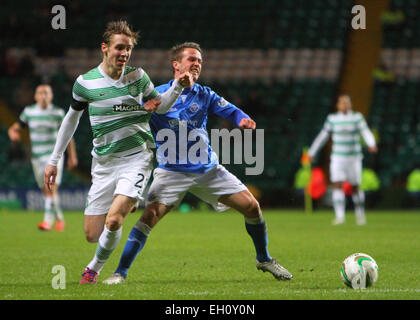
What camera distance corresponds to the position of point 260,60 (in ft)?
65.1

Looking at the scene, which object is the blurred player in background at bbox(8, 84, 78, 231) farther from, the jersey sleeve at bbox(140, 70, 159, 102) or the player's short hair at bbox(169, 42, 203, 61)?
the jersey sleeve at bbox(140, 70, 159, 102)

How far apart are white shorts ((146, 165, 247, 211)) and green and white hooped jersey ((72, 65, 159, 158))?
0.32m

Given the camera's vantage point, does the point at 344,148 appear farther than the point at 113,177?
Yes

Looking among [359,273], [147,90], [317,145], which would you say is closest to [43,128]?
[317,145]

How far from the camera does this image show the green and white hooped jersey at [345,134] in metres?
12.5

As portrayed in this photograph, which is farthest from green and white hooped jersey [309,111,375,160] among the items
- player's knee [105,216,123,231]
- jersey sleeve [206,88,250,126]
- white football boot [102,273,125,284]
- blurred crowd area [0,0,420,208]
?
player's knee [105,216,123,231]

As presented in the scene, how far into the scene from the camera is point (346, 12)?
2038 centimetres

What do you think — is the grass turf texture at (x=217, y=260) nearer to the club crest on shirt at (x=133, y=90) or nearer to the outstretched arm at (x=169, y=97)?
the outstretched arm at (x=169, y=97)

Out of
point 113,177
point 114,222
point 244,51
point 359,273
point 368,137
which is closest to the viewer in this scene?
point 359,273

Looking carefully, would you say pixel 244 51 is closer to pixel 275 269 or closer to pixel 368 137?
pixel 368 137

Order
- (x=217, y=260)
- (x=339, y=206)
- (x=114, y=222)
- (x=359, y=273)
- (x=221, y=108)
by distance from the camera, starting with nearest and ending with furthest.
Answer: (x=359, y=273), (x=114, y=222), (x=221, y=108), (x=217, y=260), (x=339, y=206)

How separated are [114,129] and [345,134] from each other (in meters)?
7.68

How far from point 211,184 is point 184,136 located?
414 mm
